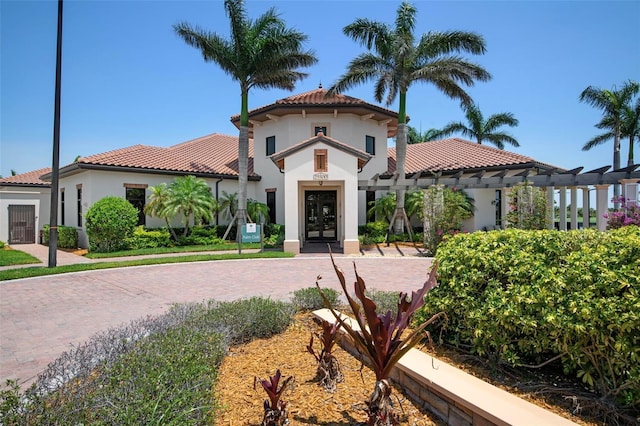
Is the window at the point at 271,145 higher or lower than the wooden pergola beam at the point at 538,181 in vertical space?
higher

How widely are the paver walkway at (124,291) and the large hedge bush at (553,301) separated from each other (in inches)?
188

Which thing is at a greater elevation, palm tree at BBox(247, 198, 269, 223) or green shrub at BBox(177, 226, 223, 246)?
palm tree at BBox(247, 198, 269, 223)

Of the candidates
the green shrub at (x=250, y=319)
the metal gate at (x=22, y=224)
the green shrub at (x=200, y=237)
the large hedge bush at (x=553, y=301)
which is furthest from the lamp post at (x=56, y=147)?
the metal gate at (x=22, y=224)

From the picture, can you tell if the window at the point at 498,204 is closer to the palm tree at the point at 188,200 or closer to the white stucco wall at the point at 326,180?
the white stucco wall at the point at 326,180

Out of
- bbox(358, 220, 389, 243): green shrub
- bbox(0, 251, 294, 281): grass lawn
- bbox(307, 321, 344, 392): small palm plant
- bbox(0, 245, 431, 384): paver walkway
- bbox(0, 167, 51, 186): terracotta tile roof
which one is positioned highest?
bbox(0, 167, 51, 186): terracotta tile roof

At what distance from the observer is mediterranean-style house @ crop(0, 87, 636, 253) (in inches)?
655

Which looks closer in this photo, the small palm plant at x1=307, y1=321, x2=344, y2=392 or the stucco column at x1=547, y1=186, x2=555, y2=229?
the small palm plant at x1=307, y1=321, x2=344, y2=392

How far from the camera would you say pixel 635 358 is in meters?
2.75

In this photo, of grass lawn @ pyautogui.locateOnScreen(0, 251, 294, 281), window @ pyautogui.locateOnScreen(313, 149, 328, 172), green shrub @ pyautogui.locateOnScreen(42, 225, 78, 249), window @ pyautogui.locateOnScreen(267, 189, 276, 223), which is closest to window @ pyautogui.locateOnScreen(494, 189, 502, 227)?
window @ pyautogui.locateOnScreen(313, 149, 328, 172)

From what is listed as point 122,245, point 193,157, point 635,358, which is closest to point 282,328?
point 635,358

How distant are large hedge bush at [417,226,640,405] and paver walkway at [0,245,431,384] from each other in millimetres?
4772

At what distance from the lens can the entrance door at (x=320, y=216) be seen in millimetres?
21125

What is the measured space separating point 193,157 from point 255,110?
17.8 feet

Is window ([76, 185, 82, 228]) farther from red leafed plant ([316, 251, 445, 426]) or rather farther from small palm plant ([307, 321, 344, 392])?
red leafed plant ([316, 251, 445, 426])
